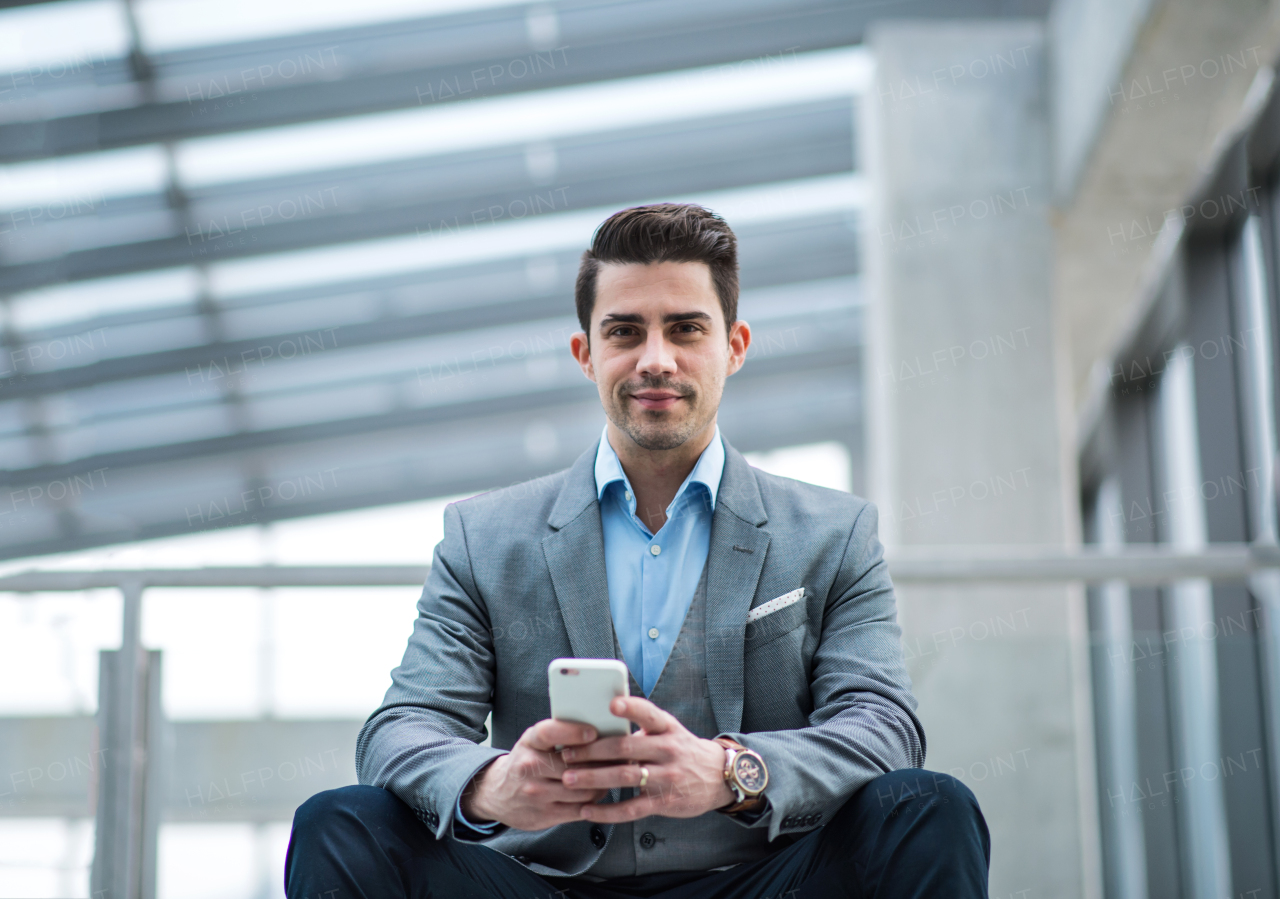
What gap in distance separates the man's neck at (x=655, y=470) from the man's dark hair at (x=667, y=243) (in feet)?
0.71

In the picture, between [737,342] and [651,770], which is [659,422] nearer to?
[737,342]

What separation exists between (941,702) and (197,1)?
4.35 meters

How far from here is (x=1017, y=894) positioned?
A: 106 inches

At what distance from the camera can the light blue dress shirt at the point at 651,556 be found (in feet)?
5.99

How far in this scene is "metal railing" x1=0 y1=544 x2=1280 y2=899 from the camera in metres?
2.49

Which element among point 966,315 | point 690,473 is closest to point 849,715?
point 690,473

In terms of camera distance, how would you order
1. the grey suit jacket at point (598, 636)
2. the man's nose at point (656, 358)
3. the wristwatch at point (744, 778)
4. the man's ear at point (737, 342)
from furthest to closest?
the man's ear at point (737, 342), the man's nose at point (656, 358), the grey suit jacket at point (598, 636), the wristwatch at point (744, 778)

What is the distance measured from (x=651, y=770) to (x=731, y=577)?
0.42 metres

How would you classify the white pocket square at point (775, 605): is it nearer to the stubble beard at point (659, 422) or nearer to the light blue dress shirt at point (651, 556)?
the light blue dress shirt at point (651, 556)

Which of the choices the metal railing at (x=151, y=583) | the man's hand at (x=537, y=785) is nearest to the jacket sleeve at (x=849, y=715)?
the man's hand at (x=537, y=785)

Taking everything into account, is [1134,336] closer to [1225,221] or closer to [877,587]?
[1225,221]

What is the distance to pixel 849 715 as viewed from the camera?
5.38ft

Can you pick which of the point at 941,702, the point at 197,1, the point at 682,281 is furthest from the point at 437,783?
the point at 197,1

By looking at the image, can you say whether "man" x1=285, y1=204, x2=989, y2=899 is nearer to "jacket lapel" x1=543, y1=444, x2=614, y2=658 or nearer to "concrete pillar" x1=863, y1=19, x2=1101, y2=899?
"jacket lapel" x1=543, y1=444, x2=614, y2=658
